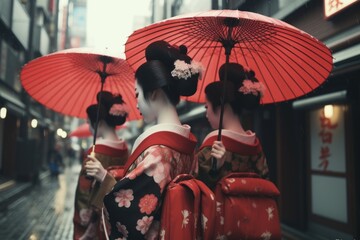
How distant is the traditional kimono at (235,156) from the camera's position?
267 cm

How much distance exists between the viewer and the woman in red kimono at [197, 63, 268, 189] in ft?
8.68

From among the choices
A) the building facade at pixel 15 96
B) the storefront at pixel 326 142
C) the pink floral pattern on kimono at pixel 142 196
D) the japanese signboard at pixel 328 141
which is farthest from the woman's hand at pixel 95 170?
the building facade at pixel 15 96

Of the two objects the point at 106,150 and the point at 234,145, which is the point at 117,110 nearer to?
the point at 106,150

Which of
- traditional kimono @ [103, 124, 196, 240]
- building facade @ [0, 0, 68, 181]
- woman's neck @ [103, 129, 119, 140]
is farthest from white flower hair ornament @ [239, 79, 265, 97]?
building facade @ [0, 0, 68, 181]

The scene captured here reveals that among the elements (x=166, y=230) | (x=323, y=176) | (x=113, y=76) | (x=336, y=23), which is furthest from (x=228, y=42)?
(x=323, y=176)

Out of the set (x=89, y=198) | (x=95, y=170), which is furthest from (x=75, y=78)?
(x=95, y=170)

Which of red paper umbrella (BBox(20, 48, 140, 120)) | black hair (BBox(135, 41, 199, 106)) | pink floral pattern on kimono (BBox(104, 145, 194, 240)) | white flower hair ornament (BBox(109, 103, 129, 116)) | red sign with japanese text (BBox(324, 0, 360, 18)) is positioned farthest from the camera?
red sign with japanese text (BBox(324, 0, 360, 18))

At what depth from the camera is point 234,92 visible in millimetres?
2984

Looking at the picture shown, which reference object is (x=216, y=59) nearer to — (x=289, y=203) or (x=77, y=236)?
(x=77, y=236)

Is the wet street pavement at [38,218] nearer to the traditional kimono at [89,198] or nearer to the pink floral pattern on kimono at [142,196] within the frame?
the traditional kimono at [89,198]

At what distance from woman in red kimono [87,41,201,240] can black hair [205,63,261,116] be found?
0.61m

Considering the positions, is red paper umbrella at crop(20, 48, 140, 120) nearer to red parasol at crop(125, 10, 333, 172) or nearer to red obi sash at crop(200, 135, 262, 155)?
red parasol at crop(125, 10, 333, 172)

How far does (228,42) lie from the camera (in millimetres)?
2764

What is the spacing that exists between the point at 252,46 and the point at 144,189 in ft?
5.11
